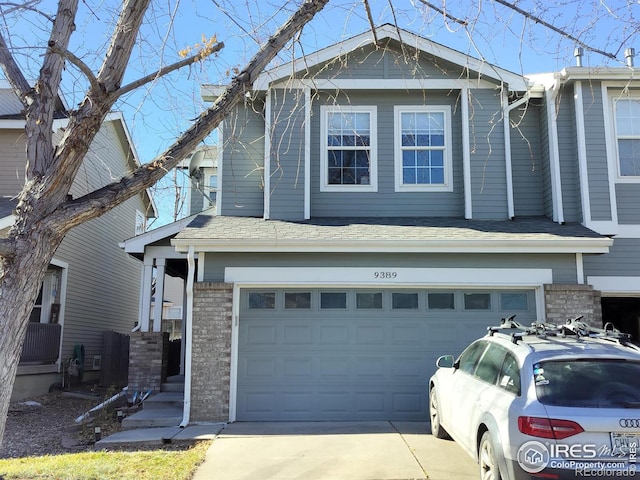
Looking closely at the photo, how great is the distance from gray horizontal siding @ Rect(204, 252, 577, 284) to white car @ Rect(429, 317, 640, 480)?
3.69 meters

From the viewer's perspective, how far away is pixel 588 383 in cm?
488

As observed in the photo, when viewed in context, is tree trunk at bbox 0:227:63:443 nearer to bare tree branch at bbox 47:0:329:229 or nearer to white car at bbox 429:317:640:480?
bare tree branch at bbox 47:0:329:229

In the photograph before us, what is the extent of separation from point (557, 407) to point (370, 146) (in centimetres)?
748

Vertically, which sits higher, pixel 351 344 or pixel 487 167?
pixel 487 167

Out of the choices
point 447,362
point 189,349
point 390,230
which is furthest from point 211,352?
point 447,362

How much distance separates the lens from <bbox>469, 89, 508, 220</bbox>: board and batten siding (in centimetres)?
1093

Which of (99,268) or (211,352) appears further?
(99,268)

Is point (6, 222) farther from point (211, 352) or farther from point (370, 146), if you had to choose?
point (370, 146)

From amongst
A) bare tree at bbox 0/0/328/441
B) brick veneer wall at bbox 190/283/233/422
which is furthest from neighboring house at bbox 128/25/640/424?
bare tree at bbox 0/0/328/441

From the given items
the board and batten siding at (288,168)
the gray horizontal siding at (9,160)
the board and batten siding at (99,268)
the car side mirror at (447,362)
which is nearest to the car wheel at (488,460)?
the car side mirror at (447,362)

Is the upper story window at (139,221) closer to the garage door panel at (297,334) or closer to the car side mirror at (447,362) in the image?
the garage door panel at (297,334)

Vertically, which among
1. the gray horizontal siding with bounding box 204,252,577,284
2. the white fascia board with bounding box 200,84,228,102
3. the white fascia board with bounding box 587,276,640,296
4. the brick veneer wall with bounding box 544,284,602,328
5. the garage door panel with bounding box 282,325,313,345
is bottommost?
the garage door panel with bounding box 282,325,313,345

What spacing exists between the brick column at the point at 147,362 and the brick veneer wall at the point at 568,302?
25.8ft

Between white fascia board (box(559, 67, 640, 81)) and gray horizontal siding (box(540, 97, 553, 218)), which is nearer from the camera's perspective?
white fascia board (box(559, 67, 640, 81))
